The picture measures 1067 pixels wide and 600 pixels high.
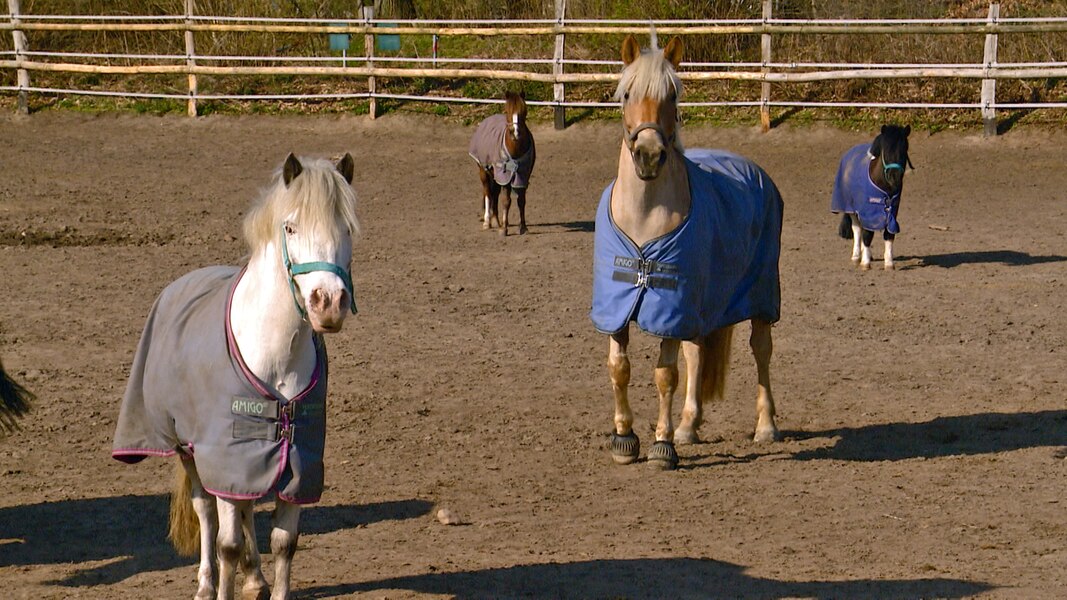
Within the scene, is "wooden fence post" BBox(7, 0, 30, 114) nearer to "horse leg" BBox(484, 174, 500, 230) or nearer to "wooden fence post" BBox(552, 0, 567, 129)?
"wooden fence post" BBox(552, 0, 567, 129)

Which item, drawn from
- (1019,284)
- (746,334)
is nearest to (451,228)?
(746,334)

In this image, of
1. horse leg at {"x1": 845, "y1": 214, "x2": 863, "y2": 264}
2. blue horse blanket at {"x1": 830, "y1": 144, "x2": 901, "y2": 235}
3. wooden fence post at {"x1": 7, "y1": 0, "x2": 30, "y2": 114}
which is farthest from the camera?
wooden fence post at {"x1": 7, "y1": 0, "x2": 30, "y2": 114}

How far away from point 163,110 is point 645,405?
14435 millimetres

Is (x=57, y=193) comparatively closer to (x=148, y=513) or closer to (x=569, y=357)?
(x=569, y=357)

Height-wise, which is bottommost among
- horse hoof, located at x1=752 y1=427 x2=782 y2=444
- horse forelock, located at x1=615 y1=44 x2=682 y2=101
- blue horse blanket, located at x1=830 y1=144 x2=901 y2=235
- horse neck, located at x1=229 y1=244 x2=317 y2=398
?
horse hoof, located at x1=752 y1=427 x2=782 y2=444

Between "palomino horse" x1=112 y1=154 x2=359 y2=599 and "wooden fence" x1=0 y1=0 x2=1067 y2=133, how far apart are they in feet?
46.7

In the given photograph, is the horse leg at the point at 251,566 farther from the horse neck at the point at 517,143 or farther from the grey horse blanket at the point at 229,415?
the horse neck at the point at 517,143

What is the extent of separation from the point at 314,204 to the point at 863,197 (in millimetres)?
8778

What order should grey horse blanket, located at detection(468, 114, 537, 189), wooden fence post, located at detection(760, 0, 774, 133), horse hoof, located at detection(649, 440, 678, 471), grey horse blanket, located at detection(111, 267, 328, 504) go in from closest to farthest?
grey horse blanket, located at detection(111, 267, 328, 504) < horse hoof, located at detection(649, 440, 678, 471) < grey horse blanket, located at detection(468, 114, 537, 189) < wooden fence post, located at detection(760, 0, 774, 133)

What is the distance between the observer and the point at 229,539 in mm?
4301

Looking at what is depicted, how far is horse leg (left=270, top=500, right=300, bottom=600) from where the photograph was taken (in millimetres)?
4285

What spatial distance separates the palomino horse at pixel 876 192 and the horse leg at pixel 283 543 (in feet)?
27.6

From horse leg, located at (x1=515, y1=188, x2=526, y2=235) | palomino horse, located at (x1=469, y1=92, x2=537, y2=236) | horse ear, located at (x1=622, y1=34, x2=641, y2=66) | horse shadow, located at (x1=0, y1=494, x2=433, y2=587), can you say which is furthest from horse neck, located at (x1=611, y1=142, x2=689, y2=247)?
horse leg, located at (x1=515, y1=188, x2=526, y2=235)

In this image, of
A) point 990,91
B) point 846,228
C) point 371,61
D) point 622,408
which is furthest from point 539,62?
point 622,408
